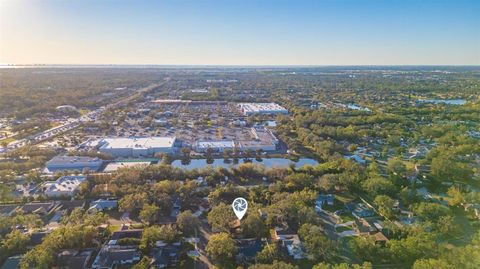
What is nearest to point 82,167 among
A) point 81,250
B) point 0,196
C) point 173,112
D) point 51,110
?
point 0,196

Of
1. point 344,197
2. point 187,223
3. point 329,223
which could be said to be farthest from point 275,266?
point 344,197

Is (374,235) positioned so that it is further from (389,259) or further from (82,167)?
(82,167)

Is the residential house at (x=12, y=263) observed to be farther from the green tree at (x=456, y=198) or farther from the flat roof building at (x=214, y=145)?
the green tree at (x=456, y=198)

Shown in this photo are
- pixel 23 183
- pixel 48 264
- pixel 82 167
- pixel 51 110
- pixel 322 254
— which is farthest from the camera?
pixel 51 110

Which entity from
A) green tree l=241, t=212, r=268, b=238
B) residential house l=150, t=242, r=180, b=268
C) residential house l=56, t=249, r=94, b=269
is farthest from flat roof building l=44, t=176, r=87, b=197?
green tree l=241, t=212, r=268, b=238

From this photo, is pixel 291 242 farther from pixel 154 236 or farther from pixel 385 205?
pixel 385 205
